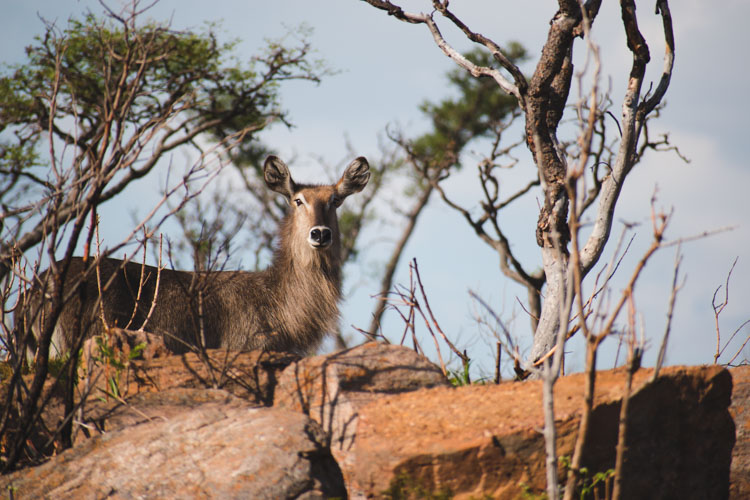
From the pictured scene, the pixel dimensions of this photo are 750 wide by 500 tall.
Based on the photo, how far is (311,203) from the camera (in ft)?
26.1

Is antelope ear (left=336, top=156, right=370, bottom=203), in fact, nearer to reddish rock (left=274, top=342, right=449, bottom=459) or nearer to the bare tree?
the bare tree

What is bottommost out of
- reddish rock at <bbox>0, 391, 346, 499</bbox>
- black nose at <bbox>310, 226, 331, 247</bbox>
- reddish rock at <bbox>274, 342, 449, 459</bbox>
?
reddish rock at <bbox>0, 391, 346, 499</bbox>

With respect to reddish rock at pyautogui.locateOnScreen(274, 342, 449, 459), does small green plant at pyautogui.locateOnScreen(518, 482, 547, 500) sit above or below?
below

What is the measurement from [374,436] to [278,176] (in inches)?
168

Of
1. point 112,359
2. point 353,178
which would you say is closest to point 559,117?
point 353,178

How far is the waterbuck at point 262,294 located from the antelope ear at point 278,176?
11 mm

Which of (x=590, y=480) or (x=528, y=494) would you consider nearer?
(x=528, y=494)

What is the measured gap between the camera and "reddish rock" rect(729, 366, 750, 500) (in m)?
5.75

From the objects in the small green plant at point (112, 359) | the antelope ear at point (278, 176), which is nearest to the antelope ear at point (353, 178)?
the antelope ear at point (278, 176)

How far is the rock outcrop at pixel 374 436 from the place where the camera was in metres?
4.32

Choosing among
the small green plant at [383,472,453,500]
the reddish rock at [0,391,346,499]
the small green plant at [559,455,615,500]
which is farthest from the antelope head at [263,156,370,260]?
the small green plant at [559,455,615,500]

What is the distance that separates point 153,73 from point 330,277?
957cm

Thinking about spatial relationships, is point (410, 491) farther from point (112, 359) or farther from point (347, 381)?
point (112, 359)

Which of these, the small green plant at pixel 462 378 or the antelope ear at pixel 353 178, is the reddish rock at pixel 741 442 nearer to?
the small green plant at pixel 462 378
